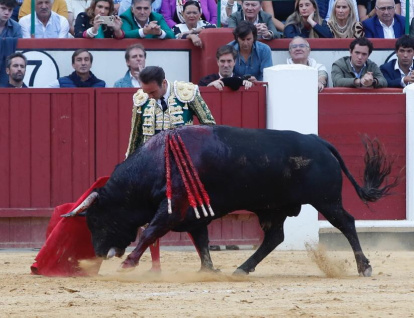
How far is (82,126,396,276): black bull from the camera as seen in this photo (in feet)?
24.7

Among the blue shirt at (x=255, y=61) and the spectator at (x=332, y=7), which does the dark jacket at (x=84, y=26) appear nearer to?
the blue shirt at (x=255, y=61)

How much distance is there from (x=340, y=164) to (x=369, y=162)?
0.36m

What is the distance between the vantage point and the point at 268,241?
7895mm

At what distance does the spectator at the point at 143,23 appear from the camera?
1042 centimetres

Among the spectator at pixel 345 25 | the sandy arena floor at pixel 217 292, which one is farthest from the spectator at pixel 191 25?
the sandy arena floor at pixel 217 292

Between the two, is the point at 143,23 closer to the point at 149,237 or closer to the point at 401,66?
the point at 401,66

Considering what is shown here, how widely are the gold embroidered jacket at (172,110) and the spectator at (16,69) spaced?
7.41 ft

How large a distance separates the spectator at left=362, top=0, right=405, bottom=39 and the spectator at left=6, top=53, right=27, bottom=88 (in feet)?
10.3

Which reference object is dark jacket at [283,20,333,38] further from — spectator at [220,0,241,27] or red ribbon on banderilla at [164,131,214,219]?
red ribbon on banderilla at [164,131,214,219]

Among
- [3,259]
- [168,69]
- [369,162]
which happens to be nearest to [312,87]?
[168,69]

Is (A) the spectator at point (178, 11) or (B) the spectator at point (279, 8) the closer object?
(A) the spectator at point (178, 11)

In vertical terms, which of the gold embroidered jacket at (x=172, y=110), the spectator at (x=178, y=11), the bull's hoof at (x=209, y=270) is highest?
the spectator at (x=178, y=11)

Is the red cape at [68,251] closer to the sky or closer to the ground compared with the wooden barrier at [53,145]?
closer to the ground

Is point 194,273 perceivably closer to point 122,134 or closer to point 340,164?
point 340,164
